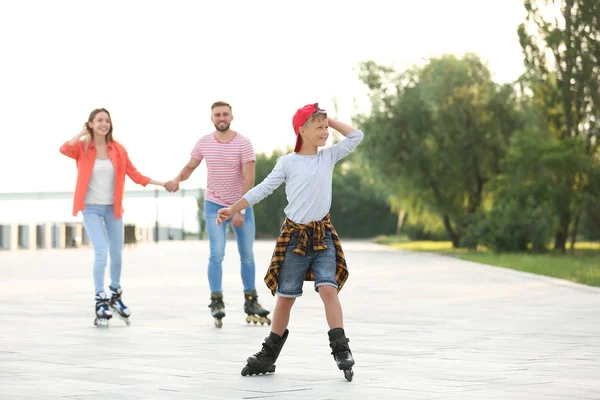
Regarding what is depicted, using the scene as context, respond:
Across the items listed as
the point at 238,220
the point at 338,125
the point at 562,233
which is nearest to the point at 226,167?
the point at 238,220

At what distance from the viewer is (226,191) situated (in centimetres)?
1188

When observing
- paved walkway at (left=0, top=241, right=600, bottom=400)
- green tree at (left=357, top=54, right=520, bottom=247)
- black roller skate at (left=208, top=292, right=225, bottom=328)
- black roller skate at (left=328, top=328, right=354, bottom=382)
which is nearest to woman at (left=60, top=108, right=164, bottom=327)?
paved walkway at (left=0, top=241, right=600, bottom=400)

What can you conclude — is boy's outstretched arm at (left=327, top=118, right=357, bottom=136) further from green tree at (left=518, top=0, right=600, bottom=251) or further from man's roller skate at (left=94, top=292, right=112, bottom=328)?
green tree at (left=518, top=0, right=600, bottom=251)

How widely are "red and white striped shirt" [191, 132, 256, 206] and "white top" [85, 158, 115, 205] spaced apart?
107 cm

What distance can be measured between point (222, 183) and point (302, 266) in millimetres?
4045

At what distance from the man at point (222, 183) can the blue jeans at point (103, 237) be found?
743 millimetres

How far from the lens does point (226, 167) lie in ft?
39.1

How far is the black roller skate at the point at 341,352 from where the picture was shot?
7.55 m

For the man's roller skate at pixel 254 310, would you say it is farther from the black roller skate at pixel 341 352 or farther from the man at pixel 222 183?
the black roller skate at pixel 341 352

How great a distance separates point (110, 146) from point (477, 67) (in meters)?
35.5

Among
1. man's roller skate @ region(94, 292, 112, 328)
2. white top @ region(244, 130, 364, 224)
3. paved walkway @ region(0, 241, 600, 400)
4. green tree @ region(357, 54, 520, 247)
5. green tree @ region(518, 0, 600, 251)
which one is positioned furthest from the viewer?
green tree @ region(357, 54, 520, 247)

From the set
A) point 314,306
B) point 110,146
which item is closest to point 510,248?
point 314,306

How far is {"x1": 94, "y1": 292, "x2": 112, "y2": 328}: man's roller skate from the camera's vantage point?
38.8ft

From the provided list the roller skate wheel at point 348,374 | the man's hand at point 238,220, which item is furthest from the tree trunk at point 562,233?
the roller skate wheel at point 348,374
